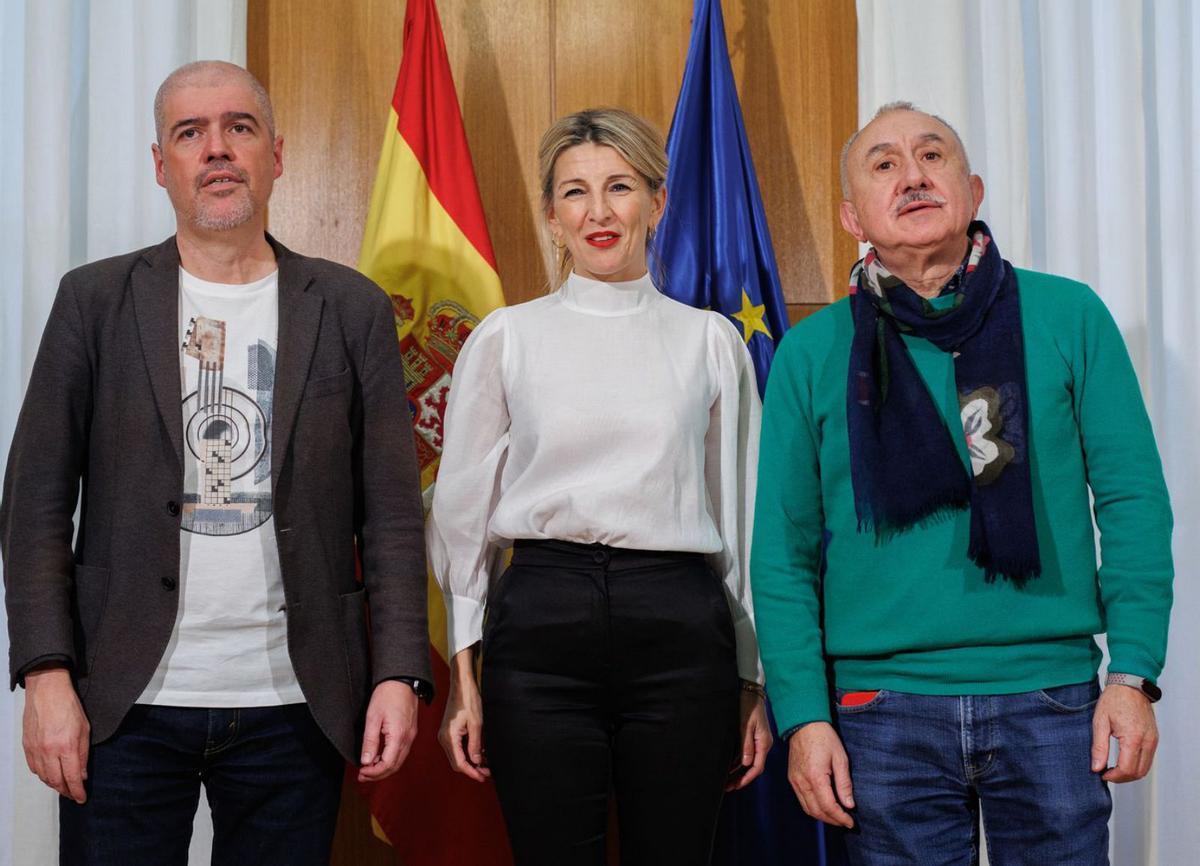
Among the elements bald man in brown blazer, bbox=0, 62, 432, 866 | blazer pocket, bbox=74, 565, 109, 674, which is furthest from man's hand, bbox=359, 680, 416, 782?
blazer pocket, bbox=74, 565, 109, 674

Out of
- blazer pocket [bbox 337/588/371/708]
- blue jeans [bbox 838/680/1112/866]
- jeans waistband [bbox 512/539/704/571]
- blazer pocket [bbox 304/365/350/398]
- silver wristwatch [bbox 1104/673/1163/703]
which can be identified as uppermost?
blazer pocket [bbox 304/365/350/398]

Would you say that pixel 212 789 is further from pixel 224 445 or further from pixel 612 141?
pixel 612 141

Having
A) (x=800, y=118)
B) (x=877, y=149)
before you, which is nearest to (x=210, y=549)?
(x=877, y=149)

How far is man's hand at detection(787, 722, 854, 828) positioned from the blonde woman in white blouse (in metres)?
0.17

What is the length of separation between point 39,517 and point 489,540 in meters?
0.69

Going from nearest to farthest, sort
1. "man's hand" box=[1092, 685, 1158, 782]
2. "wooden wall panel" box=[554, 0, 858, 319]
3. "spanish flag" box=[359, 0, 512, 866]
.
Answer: "man's hand" box=[1092, 685, 1158, 782] < "spanish flag" box=[359, 0, 512, 866] < "wooden wall panel" box=[554, 0, 858, 319]

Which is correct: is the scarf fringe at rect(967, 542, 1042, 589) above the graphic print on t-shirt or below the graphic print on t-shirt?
below

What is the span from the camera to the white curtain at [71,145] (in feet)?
8.44

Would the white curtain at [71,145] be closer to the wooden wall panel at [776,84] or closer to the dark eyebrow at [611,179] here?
the wooden wall panel at [776,84]

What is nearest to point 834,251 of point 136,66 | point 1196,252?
point 1196,252

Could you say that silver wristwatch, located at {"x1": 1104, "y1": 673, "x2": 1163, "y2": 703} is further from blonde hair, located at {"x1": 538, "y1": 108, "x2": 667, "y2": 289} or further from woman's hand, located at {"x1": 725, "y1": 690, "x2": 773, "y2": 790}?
blonde hair, located at {"x1": 538, "y1": 108, "x2": 667, "y2": 289}

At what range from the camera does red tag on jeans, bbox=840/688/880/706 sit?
1.65 m

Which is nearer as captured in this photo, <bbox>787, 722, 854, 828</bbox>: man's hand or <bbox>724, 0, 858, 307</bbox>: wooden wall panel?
<bbox>787, 722, 854, 828</bbox>: man's hand

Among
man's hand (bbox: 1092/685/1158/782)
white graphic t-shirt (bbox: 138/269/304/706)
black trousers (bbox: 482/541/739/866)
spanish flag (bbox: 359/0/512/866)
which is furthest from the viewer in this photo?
spanish flag (bbox: 359/0/512/866)
